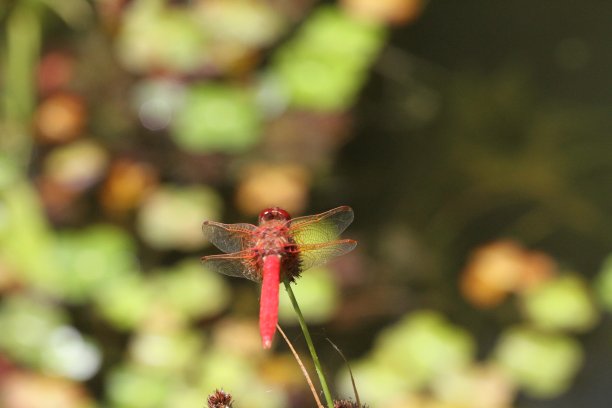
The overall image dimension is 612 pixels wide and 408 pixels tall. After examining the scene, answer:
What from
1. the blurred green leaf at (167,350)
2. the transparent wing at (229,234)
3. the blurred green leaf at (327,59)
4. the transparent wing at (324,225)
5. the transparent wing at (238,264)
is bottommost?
the transparent wing at (238,264)

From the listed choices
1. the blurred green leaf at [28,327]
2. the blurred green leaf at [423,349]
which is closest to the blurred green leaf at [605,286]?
the blurred green leaf at [423,349]

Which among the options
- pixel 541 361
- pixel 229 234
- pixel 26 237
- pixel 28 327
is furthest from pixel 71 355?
pixel 229 234

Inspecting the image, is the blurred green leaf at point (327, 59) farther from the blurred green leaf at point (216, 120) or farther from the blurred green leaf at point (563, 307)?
the blurred green leaf at point (563, 307)

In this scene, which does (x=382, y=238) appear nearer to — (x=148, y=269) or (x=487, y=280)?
(x=487, y=280)

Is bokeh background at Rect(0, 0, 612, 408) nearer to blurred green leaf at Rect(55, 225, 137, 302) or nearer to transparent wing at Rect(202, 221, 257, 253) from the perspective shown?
blurred green leaf at Rect(55, 225, 137, 302)

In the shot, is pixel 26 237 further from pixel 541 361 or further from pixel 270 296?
pixel 270 296

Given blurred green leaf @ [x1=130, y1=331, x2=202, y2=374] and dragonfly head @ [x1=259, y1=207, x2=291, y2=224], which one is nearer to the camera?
dragonfly head @ [x1=259, y1=207, x2=291, y2=224]

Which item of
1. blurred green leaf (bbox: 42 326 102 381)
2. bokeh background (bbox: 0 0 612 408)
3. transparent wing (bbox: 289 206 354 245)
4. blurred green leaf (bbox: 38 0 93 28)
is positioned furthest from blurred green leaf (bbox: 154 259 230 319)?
transparent wing (bbox: 289 206 354 245)
